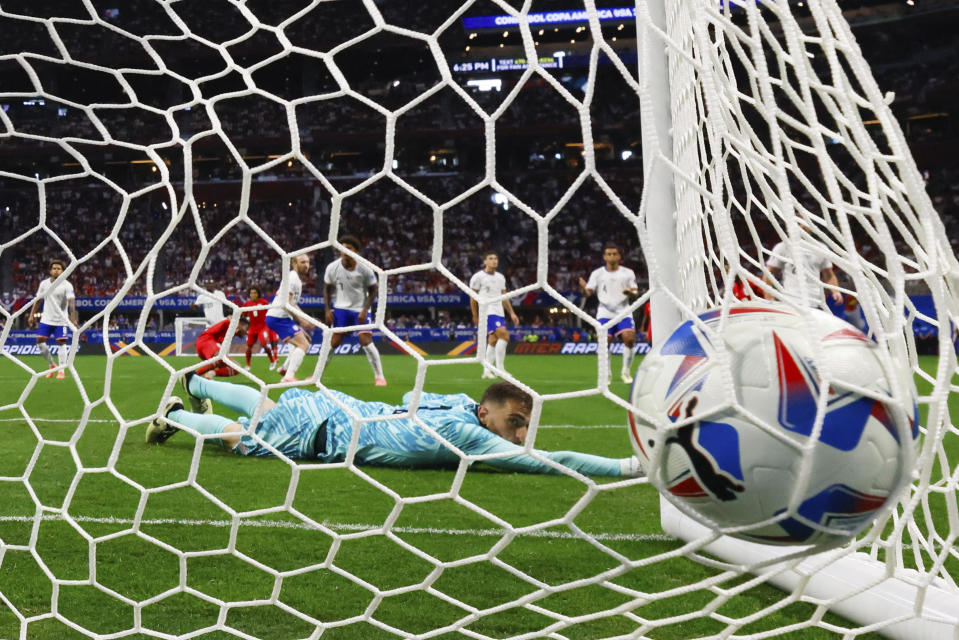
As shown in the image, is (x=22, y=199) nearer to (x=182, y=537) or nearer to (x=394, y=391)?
(x=394, y=391)

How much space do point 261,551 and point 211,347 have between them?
2.59 meters

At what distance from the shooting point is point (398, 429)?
381 centimetres

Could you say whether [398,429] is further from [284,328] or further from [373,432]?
[284,328]

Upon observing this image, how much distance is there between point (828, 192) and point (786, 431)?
0.68 m

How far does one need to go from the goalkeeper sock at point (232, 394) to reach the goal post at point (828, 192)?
2.38 metres

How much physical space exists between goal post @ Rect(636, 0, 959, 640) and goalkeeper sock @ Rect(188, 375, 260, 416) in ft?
7.80

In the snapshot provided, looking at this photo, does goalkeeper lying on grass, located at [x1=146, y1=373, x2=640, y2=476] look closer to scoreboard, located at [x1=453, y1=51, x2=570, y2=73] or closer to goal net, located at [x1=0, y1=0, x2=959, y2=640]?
goal net, located at [x1=0, y1=0, x2=959, y2=640]

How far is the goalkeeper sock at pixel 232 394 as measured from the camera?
159 inches

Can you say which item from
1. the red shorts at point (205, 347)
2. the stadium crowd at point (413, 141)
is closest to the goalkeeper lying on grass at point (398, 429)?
the red shorts at point (205, 347)

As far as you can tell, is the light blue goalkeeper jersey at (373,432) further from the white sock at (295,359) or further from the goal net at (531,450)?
the white sock at (295,359)

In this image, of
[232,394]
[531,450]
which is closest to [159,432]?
[232,394]

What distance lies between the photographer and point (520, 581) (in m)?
2.29

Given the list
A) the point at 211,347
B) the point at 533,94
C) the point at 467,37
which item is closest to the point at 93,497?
the point at 211,347

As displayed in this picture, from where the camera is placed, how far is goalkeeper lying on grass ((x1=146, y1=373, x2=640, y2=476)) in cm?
342
